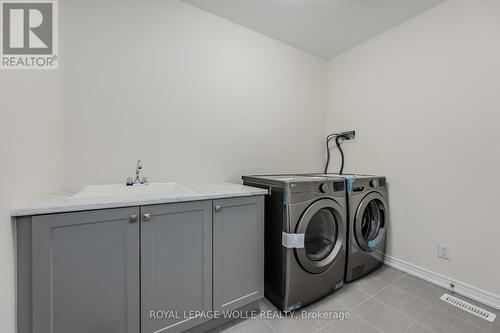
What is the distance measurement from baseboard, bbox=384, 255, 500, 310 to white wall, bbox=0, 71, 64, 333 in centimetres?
288

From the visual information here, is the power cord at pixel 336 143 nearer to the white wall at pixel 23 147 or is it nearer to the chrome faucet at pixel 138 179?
the chrome faucet at pixel 138 179

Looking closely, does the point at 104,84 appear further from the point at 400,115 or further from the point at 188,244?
the point at 400,115

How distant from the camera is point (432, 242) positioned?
5.98ft

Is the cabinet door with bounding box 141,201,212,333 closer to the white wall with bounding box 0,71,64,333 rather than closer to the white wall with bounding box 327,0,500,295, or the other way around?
the white wall with bounding box 0,71,64,333

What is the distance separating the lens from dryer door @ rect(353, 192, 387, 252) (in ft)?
6.09

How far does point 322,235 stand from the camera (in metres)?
1.77

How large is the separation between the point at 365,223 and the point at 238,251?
1.43 metres

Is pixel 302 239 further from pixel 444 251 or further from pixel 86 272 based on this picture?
pixel 444 251

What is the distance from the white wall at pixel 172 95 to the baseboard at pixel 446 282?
152 centimetres

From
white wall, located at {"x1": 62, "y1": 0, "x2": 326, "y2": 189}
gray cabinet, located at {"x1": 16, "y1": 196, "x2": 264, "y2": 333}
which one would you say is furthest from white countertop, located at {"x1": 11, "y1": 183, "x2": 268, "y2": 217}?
white wall, located at {"x1": 62, "y1": 0, "x2": 326, "y2": 189}

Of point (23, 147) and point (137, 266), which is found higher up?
point (23, 147)

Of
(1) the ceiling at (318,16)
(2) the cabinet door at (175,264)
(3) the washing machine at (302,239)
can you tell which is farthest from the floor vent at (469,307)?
(1) the ceiling at (318,16)

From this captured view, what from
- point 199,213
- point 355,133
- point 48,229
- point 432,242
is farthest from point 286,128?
point 48,229

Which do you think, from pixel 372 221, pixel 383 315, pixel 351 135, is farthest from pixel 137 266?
pixel 351 135
